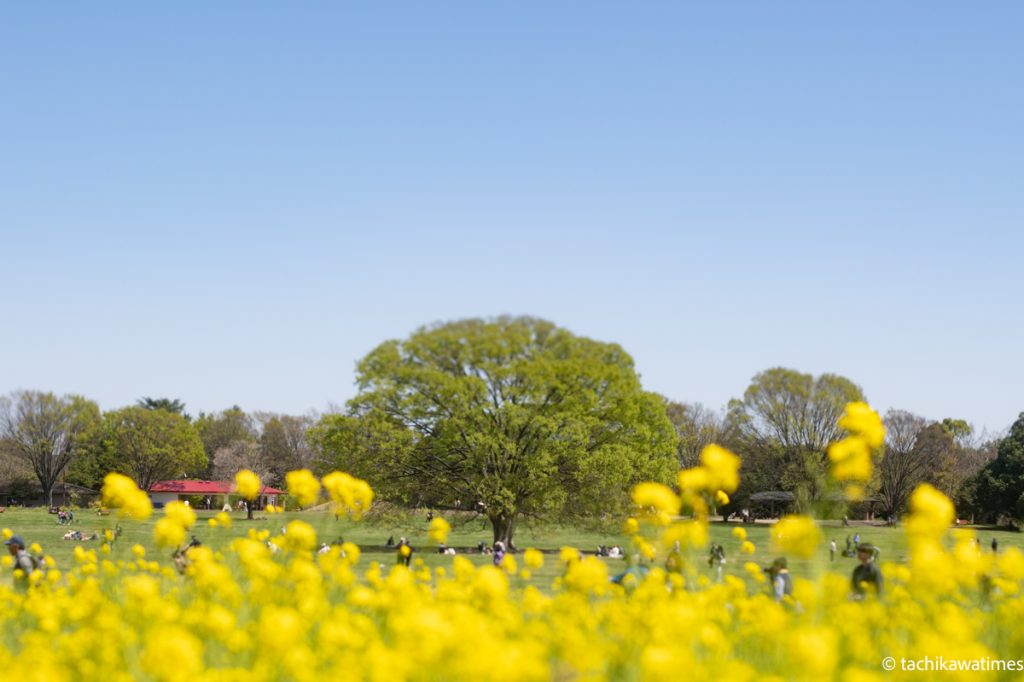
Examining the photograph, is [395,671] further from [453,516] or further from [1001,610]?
[453,516]

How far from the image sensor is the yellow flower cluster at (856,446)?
747 centimetres

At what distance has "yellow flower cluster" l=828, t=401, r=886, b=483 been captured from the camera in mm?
7474

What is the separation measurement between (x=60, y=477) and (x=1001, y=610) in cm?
10392

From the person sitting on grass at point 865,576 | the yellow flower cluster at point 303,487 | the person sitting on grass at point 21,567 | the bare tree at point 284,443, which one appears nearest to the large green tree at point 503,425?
the person sitting on grass at point 21,567

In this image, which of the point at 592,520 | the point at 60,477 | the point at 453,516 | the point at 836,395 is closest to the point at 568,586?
the point at 592,520

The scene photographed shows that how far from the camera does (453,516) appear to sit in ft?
146

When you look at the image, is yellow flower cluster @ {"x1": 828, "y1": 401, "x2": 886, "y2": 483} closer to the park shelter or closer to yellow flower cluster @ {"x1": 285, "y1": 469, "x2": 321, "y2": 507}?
yellow flower cluster @ {"x1": 285, "y1": 469, "x2": 321, "y2": 507}

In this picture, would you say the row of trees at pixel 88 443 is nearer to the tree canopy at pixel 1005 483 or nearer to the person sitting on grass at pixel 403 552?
the tree canopy at pixel 1005 483

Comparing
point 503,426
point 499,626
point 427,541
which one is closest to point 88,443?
point 427,541

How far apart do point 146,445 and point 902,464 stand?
67272 mm

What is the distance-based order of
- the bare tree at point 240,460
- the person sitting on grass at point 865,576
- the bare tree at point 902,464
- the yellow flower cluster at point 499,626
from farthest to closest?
the bare tree at point 240,460 → the bare tree at point 902,464 → the person sitting on grass at point 865,576 → the yellow flower cluster at point 499,626

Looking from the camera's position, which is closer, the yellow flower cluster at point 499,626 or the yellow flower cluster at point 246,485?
the yellow flower cluster at point 499,626

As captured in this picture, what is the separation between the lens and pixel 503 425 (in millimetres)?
41219

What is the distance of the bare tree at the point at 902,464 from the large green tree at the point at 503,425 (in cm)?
4217
